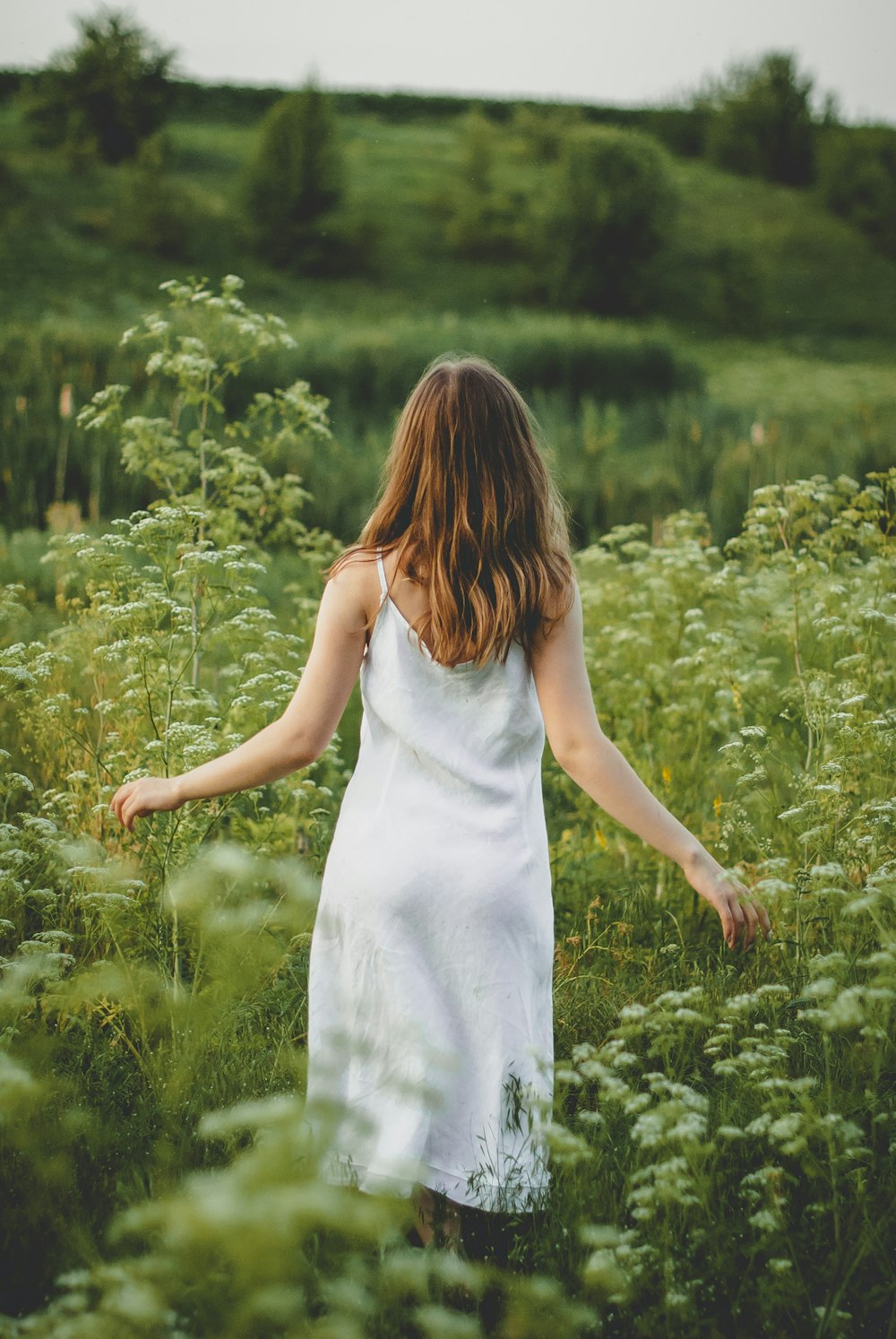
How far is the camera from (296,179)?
3034 cm

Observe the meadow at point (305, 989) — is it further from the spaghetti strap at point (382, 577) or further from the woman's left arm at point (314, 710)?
the spaghetti strap at point (382, 577)

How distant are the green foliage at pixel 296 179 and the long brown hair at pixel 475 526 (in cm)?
3105

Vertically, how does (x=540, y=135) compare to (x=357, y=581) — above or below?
above

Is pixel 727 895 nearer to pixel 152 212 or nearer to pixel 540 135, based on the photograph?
pixel 152 212

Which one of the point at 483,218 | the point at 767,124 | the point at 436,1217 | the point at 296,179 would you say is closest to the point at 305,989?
the point at 436,1217

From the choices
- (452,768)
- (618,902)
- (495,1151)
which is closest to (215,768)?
(452,768)

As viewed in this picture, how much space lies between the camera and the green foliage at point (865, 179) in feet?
129

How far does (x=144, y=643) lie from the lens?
299cm

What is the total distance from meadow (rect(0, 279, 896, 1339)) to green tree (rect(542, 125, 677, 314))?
89.2 ft

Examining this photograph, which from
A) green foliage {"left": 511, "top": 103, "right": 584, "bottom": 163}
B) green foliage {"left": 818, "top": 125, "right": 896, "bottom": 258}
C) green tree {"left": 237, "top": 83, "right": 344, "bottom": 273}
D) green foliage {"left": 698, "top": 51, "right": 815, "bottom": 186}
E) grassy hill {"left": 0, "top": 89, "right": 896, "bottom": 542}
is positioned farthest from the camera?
green foliage {"left": 698, "top": 51, "right": 815, "bottom": 186}

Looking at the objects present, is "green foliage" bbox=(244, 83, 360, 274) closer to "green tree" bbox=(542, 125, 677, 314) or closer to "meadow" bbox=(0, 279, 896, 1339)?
"green tree" bbox=(542, 125, 677, 314)

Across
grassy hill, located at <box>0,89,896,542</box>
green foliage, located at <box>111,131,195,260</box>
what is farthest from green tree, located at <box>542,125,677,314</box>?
green foliage, located at <box>111,131,195,260</box>

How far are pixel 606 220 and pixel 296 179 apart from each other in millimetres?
8786

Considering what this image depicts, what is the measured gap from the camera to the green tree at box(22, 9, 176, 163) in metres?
32.2
